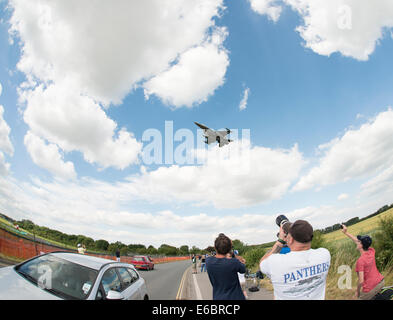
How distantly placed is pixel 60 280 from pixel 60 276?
0.25 ft

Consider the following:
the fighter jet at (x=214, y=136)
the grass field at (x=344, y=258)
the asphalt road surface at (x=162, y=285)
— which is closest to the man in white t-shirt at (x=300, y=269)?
the grass field at (x=344, y=258)

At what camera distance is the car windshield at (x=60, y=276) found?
3.44m

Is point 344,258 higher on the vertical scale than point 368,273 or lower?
lower

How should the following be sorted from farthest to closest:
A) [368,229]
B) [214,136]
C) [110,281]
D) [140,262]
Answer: [214,136], [140,262], [368,229], [110,281]

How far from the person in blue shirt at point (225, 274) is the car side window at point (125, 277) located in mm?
2195

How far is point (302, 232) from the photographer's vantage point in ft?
8.35

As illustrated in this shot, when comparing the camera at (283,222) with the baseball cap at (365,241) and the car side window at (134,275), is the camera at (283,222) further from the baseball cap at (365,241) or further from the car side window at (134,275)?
the car side window at (134,275)

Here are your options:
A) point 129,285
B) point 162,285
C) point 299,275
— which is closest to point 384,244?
point 299,275

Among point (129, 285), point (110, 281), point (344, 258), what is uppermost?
point (110, 281)

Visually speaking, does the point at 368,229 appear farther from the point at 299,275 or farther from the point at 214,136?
the point at 214,136

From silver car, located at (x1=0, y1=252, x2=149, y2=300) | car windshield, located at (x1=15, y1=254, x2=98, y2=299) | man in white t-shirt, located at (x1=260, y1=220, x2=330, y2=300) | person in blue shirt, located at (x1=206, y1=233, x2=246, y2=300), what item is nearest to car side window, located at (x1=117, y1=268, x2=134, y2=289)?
silver car, located at (x1=0, y1=252, x2=149, y2=300)

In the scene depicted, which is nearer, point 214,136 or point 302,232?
point 302,232
